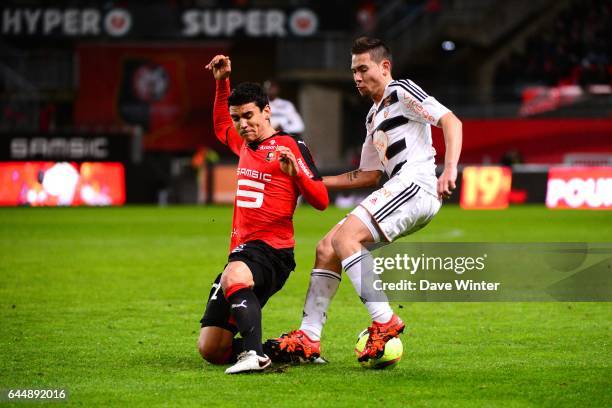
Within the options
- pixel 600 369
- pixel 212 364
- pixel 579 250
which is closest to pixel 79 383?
pixel 212 364

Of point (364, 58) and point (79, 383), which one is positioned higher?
point (364, 58)

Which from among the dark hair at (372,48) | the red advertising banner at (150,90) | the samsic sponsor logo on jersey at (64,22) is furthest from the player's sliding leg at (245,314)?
the red advertising banner at (150,90)

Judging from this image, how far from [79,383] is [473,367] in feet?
7.30

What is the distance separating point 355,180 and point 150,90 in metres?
32.0

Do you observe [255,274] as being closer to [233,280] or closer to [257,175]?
[233,280]

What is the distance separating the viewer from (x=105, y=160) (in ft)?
88.7

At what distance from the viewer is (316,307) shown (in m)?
6.46

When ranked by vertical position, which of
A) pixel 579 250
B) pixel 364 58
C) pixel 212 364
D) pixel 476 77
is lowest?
pixel 212 364

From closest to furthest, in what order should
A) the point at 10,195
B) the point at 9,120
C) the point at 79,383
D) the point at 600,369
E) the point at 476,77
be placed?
the point at 79,383 < the point at 600,369 < the point at 10,195 < the point at 9,120 < the point at 476,77

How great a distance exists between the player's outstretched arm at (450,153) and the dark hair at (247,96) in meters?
1.06

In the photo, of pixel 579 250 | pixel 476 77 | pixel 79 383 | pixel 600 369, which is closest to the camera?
pixel 79 383

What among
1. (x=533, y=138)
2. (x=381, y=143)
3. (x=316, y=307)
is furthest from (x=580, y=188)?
(x=316, y=307)

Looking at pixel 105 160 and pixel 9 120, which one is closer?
pixel 105 160

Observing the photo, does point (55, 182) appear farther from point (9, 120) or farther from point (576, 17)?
point (576, 17)
